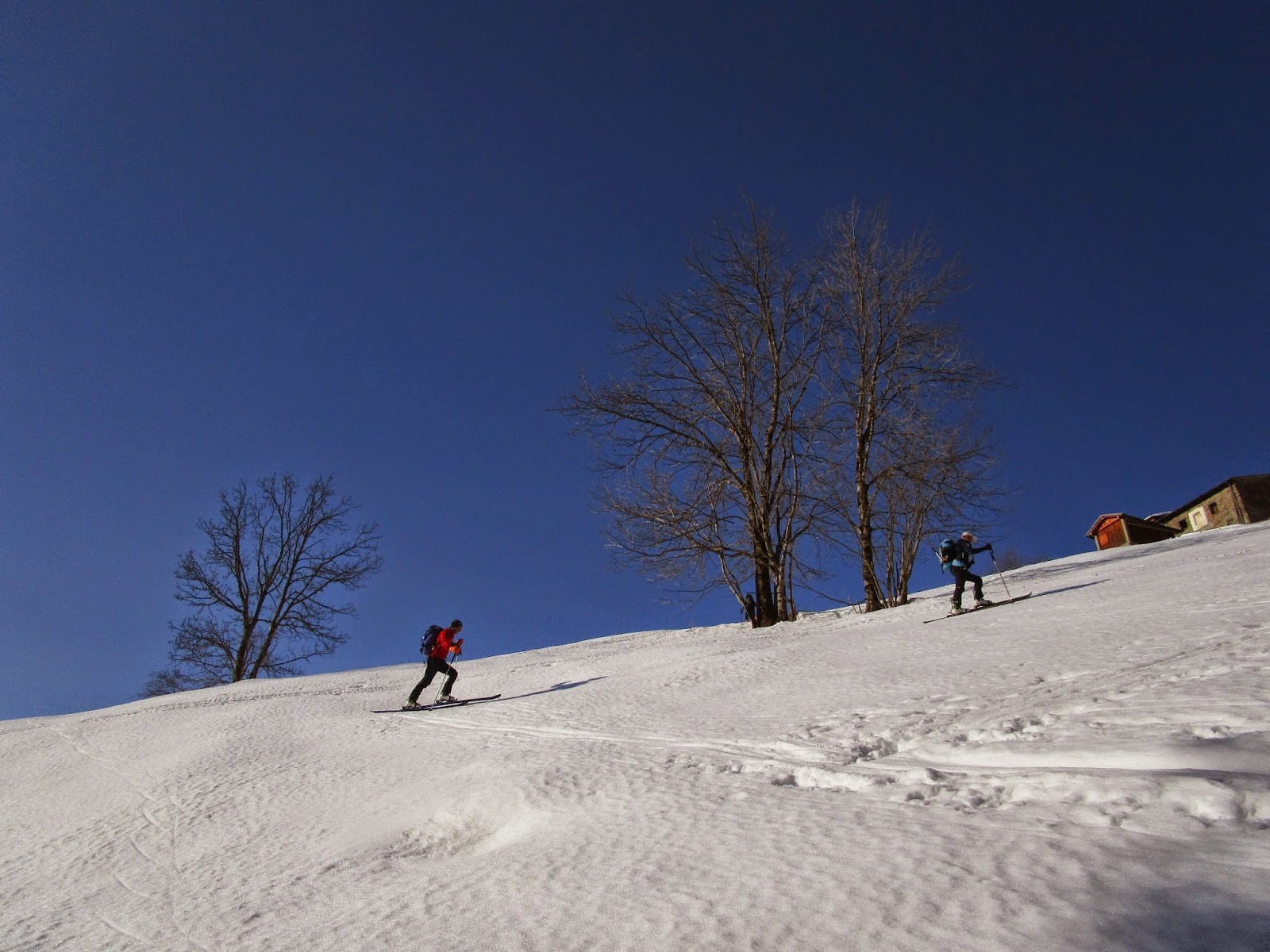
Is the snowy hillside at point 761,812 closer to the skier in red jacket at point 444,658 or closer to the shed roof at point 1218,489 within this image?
the skier in red jacket at point 444,658

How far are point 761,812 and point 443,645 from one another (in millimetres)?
8966

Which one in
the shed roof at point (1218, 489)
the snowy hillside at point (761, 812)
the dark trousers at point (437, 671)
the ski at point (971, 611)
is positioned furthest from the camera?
the shed roof at point (1218, 489)

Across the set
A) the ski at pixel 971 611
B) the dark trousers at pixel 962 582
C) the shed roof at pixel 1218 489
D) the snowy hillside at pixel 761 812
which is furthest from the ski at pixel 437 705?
the shed roof at pixel 1218 489

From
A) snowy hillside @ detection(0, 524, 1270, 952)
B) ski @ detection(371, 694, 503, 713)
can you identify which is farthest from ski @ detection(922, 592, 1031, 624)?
ski @ detection(371, 694, 503, 713)

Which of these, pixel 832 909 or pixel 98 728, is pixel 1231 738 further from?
pixel 98 728

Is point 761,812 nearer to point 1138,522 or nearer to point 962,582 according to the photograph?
point 962,582

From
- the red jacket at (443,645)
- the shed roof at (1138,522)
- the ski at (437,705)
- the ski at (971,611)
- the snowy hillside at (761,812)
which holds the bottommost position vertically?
the snowy hillside at (761,812)

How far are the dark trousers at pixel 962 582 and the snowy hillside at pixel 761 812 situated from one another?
1643mm

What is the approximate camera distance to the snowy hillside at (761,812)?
2139 millimetres

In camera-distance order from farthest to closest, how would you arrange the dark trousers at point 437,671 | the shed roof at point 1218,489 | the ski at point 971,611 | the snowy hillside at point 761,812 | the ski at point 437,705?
the shed roof at point 1218,489
the dark trousers at point 437,671
the ski at point 437,705
the ski at point 971,611
the snowy hillside at point 761,812

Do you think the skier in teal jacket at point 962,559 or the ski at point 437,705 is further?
the skier in teal jacket at point 962,559

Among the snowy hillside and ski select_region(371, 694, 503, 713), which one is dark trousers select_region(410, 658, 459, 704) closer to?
ski select_region(371, 694, 503, 713)

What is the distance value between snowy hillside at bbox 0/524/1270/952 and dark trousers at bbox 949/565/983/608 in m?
1.64

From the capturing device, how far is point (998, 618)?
27.8 feet
